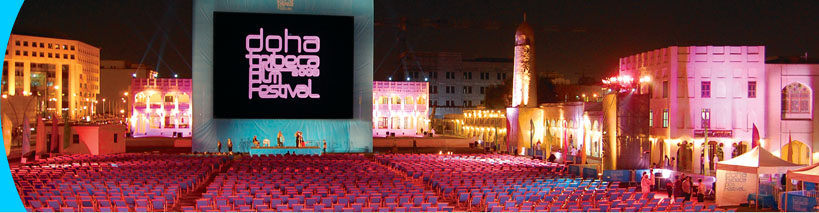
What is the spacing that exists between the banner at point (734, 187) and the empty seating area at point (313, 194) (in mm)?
8079

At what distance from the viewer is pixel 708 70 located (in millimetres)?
33031

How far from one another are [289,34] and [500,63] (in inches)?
2764

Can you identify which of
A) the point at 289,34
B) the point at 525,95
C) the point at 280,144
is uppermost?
the point at 289,34

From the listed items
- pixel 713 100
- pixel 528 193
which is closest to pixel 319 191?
pixel 528 193

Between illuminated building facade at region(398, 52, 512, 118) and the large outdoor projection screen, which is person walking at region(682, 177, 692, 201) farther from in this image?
illuminated building facade at region(398, 52, 512, 118)

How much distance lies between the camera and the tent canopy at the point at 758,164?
18281mm

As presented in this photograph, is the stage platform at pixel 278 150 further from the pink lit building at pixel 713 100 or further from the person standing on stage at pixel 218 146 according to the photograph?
the pink lit building at pixel 713 100

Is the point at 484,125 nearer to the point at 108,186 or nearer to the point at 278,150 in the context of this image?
the point at 278,150

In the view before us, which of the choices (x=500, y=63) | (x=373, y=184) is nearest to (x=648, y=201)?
(x=373, y=184)

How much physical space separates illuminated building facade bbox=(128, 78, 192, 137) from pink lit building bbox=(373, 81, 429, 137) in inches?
670

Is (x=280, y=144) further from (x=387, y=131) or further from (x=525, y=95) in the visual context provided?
(x=387, y=131)

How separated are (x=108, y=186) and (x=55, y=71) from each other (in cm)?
12065

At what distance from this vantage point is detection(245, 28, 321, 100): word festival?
4112 cm

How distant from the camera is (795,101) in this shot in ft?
108
